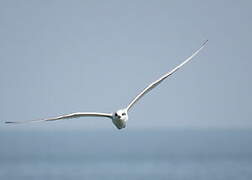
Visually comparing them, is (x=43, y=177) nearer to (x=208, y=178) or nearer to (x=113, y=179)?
(x=113, y=179)

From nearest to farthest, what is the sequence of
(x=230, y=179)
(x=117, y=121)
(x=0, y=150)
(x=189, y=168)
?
(x=117, y=121)
(x=230, y=179)
(x=189, y=168)
(x=0, y=150)

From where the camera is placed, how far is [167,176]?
95438 millimetres

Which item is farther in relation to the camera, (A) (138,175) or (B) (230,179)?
(A) (138,175)

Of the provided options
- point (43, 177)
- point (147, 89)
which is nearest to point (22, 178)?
point (43, 177)

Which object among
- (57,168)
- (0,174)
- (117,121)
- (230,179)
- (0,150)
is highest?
(0,150)

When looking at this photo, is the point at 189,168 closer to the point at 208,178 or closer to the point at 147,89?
the point at 208,178

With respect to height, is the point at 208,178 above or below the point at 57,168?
below

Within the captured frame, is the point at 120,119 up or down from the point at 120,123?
up

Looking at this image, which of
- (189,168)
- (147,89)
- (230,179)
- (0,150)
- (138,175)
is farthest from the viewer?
(0,150)

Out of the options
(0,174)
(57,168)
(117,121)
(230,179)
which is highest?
(57,168)

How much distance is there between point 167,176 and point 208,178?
8.28 meters

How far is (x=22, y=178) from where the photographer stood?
92.6 meters

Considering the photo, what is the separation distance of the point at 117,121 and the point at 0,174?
193ft

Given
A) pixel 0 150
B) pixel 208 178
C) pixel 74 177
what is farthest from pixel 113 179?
pixel 0 150
